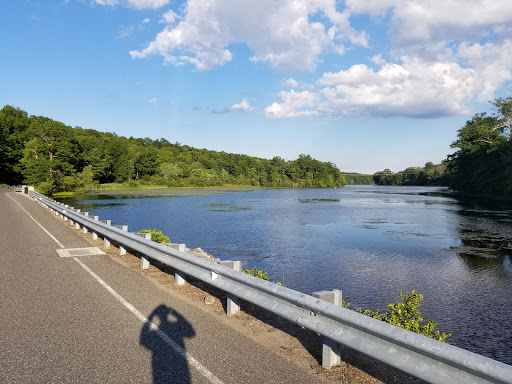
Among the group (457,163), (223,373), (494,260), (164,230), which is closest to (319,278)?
(494,260)

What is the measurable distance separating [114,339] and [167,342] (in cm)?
70

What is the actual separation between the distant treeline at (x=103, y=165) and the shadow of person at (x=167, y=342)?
64.3 metres

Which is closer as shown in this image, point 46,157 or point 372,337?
point 372,337

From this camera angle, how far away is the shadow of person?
404 centimetres

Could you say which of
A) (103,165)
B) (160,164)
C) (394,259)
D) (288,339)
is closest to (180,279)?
(288,339)

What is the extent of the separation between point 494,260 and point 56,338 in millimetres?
16518

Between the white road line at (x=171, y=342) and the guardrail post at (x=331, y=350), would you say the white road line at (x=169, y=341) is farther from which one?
the guardrail post at (x=331, y=350)

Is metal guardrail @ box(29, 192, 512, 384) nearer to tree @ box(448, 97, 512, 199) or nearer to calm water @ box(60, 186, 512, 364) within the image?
calm water @ box(60, 186, 512, 364)

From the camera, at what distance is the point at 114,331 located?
5238 millimetres

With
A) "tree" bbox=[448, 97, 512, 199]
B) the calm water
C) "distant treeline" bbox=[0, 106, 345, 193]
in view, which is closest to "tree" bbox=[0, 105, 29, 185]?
"distant treeline" bbox=[0, 106, 345, 193]

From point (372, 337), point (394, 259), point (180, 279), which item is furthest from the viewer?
point (394, 259)

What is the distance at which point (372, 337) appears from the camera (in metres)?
3.82

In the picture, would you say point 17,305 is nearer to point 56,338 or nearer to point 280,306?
point 56,338

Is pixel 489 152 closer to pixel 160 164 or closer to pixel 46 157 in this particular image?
pixel 46 157
